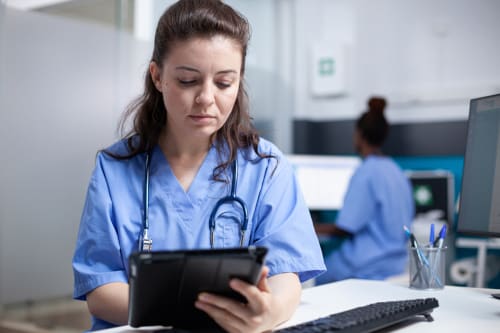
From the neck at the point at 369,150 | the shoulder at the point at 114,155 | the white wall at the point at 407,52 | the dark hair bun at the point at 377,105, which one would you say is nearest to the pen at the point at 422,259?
the shoulder at the point at 114,155

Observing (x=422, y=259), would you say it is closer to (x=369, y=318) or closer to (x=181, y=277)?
(x=369, y=318)

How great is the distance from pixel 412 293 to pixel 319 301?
25 centimetres

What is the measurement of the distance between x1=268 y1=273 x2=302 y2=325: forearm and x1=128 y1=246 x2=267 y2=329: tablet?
0.14m

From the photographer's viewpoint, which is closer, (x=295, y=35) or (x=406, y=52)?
(x=406, y=52)

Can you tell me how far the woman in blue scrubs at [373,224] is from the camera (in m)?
2.96

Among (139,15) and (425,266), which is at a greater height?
(139,15)

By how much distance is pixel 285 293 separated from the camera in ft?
3.46

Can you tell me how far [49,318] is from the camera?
2246 millimetres

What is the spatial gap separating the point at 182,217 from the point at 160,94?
Answer: 30cm

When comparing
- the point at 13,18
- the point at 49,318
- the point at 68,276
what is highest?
the point at 13,18

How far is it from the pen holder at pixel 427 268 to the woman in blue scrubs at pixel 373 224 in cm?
153

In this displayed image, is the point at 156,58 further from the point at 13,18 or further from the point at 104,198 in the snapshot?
the point at 13,18

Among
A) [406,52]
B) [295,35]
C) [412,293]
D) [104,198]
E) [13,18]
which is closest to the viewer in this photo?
[104,198]

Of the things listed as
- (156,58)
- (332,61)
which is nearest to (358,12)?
(332,61)
